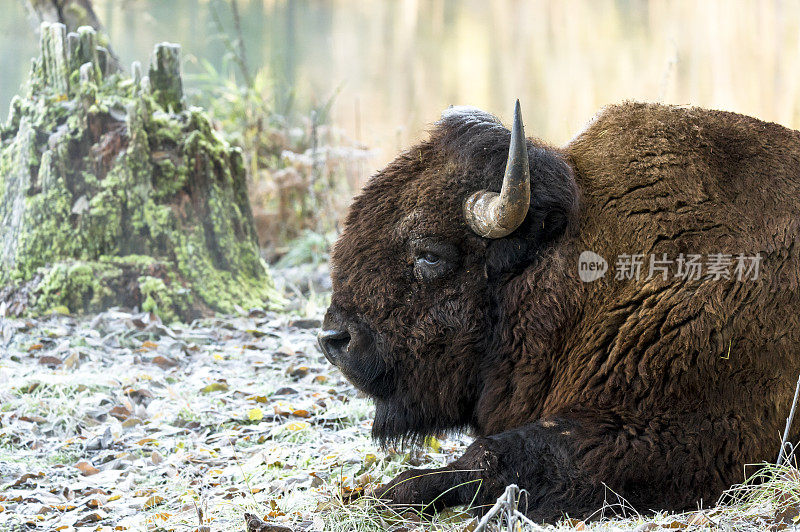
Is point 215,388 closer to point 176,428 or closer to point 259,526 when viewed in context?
point 176,428

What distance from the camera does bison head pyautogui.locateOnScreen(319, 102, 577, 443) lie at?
3.94 metres

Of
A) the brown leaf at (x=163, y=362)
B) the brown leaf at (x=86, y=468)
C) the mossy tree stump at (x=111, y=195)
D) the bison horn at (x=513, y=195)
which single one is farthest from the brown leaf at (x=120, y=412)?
the bison horn at (x=513, y=195)

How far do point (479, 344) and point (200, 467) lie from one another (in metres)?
1.82

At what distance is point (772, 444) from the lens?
3682mm

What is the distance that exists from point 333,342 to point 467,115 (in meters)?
1.34

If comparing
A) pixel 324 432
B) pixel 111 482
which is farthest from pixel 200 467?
pixel 324 432

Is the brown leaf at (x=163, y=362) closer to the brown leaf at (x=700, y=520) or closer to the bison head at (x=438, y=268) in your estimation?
the bison head at (x=438, y=268)

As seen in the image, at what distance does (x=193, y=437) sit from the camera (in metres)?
5.11

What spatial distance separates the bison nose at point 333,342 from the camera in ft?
13.5

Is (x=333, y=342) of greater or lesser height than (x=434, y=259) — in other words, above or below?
below

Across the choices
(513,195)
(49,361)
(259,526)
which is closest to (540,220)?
(513,195)

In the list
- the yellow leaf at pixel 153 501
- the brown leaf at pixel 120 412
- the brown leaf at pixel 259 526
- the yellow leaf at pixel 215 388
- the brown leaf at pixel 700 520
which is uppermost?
the yellow leaf at pixel 215 388

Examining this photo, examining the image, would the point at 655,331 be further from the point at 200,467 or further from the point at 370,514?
the point at 200,467

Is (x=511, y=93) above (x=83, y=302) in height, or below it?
above
